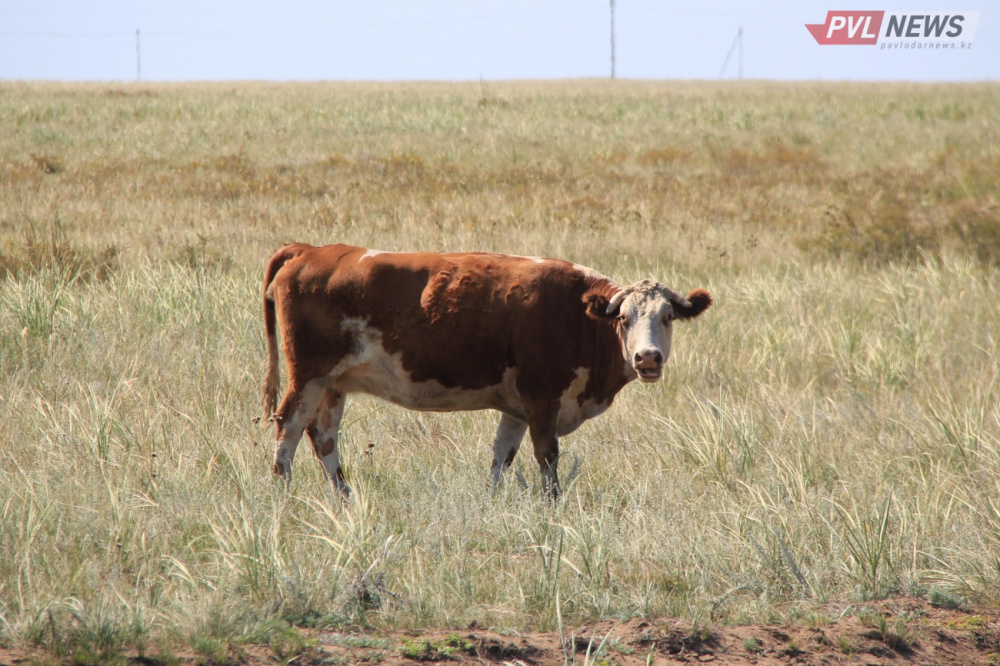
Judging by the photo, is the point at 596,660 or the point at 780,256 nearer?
the point at 596,660

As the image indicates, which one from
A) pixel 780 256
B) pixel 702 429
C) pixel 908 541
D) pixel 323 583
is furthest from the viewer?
pixel 780 256

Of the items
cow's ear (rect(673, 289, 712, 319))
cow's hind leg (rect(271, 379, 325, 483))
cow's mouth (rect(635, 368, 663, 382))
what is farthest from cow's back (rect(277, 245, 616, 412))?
cow's mouth (rect(635, 368, 663, 382))

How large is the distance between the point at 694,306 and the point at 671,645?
7.24 feet

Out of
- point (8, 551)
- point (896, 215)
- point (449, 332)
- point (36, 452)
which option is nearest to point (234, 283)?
point (36, 452)

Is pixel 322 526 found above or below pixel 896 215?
below

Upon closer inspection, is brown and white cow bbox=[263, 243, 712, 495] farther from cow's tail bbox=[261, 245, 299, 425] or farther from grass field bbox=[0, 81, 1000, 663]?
grass field bbox=[0, 81, 1000, 663]

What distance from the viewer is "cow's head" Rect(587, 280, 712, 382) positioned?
4.96m

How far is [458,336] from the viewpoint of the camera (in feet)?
17.9

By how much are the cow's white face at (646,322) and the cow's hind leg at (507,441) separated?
0.89 metres

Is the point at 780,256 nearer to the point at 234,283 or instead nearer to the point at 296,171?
the point at 234,283

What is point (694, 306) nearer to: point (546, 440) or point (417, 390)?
point (546, 440)

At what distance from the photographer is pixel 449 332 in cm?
545

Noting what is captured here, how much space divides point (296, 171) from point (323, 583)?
17.6 m

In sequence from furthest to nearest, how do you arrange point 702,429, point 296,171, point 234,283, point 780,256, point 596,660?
point 296,171, point 780,256, point 234,283, point 702,429, point 596,660
